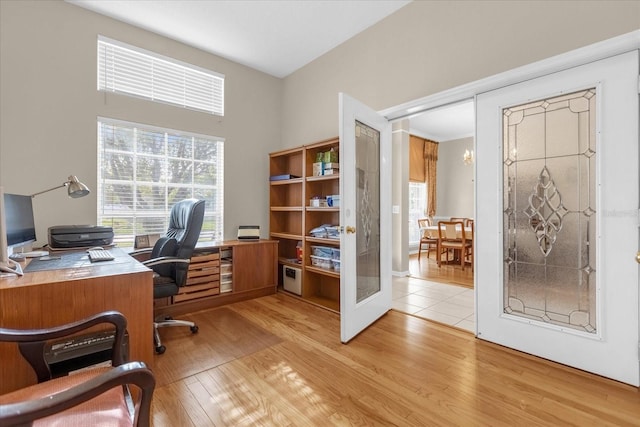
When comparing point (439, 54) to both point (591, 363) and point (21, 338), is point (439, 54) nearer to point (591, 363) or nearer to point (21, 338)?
point (591, 363)

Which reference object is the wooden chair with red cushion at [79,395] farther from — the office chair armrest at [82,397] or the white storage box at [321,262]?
the white storage box at [321,262]

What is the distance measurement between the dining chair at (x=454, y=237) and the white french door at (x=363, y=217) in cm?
275

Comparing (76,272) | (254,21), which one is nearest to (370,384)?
(76,272)

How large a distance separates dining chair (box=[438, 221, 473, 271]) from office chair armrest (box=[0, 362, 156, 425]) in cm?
526

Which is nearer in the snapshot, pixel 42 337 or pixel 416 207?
pixel 42 337

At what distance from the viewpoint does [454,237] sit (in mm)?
5336

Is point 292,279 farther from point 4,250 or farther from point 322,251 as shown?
point 4,250

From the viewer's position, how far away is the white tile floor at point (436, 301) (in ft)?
9.52

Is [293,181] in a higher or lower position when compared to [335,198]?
higher

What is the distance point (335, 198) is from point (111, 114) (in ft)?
8.20

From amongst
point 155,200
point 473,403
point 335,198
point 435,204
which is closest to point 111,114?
point 155,200

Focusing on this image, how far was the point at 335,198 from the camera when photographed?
3.26 metres

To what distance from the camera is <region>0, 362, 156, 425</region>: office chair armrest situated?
70 centimetres

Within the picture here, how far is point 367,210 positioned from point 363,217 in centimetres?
11
